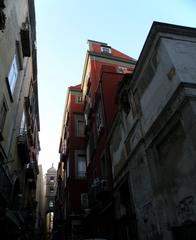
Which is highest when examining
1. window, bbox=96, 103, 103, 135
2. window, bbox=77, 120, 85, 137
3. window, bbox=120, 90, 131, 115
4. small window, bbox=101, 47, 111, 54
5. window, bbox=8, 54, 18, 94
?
small window, bbox=101, 47, 111, 54

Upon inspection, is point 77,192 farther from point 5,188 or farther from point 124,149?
point 124,149

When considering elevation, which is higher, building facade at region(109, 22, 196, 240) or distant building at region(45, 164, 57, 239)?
distant building at region(45, 164, 57, 239)

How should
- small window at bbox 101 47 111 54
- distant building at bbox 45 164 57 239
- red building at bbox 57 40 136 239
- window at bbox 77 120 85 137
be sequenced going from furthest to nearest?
1. distant building at bbox 45 164 57 239
2. small window at bbox 101 47 111 54
3. window at bbox 77 120 85 137
4. red building at bbox 57 40 136 239

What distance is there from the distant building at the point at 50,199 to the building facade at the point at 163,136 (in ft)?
160

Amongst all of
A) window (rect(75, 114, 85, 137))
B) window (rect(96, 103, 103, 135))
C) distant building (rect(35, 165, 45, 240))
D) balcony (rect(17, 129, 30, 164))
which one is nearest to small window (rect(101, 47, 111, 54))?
window (rect(75, 114, 85, 137))

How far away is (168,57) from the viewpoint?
715cm

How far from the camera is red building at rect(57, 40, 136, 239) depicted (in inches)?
540

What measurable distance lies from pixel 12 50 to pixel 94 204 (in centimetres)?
1059

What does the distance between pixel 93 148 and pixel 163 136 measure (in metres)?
11.0

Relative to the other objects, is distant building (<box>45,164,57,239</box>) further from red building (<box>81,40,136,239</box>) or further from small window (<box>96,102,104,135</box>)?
small window (<box>96,102,104,135</box>)

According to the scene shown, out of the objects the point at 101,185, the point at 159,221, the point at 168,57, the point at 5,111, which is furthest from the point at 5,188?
the point at 168,57

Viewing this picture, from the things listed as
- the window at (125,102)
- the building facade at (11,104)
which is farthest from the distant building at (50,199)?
the window at (125,102)

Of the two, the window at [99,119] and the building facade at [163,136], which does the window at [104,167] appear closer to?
the window at [99,119]

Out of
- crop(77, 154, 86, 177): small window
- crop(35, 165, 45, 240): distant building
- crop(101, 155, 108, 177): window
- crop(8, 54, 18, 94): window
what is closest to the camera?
crop(8, 54, 18, 94): window
